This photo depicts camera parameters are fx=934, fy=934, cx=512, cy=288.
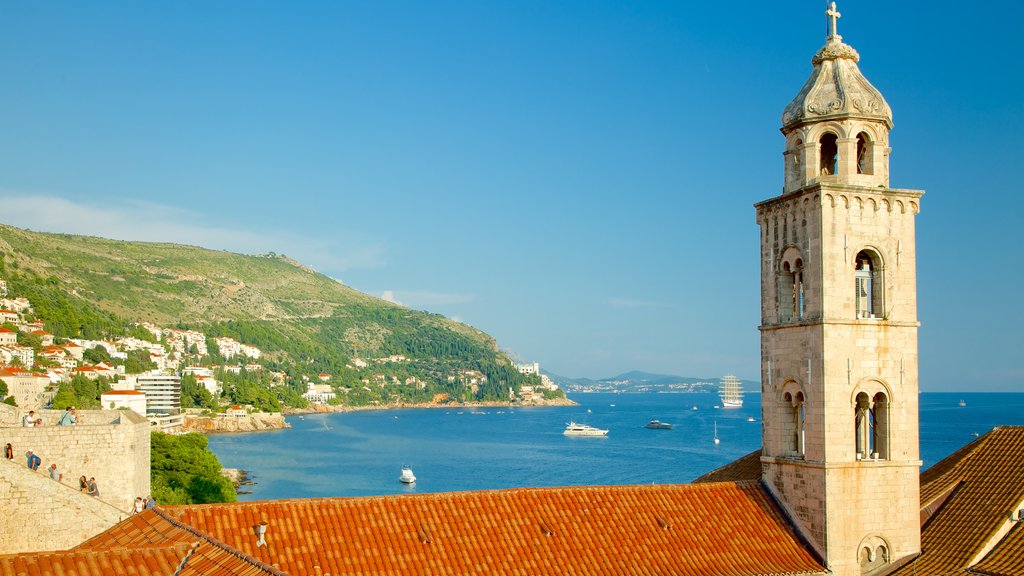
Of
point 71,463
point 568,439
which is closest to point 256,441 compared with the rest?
point 568,439

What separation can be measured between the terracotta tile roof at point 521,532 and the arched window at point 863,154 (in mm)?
7536

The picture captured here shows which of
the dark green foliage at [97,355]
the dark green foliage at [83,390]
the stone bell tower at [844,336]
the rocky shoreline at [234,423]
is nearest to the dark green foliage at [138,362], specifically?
the dark green foliage at [97,355]

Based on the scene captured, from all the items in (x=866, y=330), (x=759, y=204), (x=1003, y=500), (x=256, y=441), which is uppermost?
(x=759, y=204)

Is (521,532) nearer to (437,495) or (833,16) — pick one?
(437,495)

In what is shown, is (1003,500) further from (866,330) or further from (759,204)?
(759,204)

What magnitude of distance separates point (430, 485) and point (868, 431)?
69.0 meters

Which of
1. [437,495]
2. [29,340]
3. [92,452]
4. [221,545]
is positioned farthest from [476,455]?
[221,545]

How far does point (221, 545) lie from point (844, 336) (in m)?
12.8

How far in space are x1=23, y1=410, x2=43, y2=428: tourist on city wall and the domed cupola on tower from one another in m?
19.1

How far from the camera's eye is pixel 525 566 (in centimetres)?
1644

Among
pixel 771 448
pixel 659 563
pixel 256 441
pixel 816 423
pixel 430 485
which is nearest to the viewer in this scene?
pixel 659 563

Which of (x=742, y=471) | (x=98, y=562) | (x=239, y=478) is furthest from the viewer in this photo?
(x=239, y=478)

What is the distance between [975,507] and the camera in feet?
65.5

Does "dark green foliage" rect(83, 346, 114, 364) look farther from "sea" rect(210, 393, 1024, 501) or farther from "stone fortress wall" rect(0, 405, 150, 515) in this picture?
"stone fortress wall" rect(0, 405, 150, 515)
